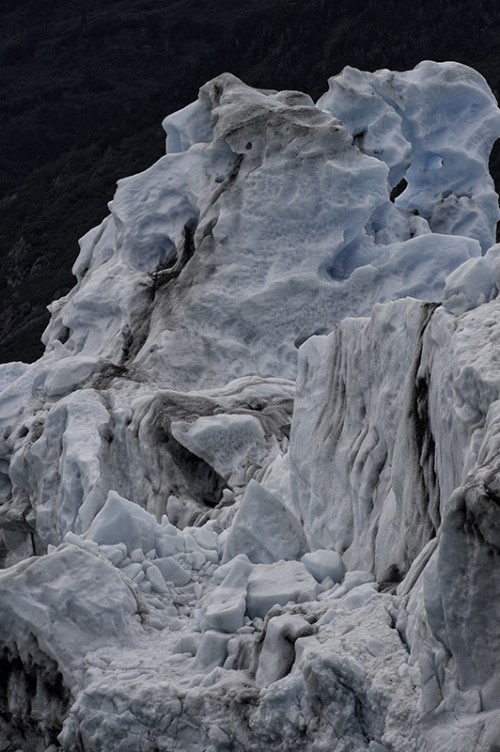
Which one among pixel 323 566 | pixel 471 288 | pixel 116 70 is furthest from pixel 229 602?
pixel 116 70

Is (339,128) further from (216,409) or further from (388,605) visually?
(388,605)

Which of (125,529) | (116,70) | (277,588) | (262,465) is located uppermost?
(277,588)

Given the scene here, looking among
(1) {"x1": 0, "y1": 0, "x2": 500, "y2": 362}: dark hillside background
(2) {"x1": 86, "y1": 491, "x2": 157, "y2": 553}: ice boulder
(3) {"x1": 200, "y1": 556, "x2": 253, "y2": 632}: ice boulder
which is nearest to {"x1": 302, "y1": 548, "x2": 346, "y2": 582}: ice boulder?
(3) {"x1": 200, "y1": 556, "x2": 253, "y2": 632}: ice boulder

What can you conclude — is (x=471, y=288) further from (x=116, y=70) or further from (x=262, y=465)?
(x=116, y=70)

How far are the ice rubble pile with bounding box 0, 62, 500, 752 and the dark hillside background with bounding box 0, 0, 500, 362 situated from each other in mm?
41312

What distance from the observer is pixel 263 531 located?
941 centimetres

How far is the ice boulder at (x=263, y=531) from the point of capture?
9.35 m

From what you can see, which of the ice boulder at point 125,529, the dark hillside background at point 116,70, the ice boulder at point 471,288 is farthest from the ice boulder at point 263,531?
the dark hillside background at point 116,70

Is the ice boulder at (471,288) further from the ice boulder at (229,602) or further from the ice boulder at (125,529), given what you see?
the ice boulder at (125,529)

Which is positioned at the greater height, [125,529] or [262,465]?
[125,529]

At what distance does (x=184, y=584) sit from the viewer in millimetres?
9023

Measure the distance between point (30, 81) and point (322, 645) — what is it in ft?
322

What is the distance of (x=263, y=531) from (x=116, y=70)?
318ft

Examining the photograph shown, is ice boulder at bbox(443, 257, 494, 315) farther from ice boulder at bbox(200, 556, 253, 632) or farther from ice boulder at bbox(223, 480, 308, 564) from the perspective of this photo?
ice boulder at bbox(223, 480, 308, 564)
